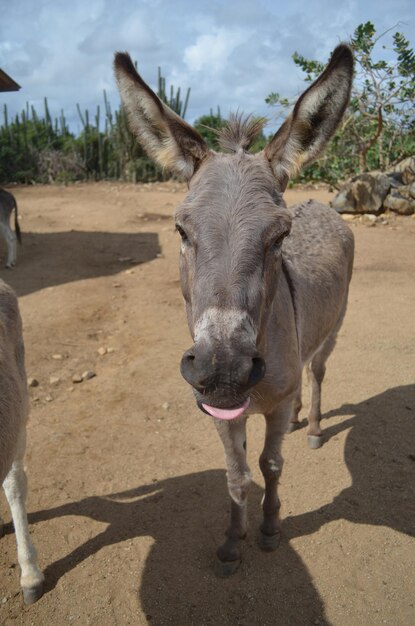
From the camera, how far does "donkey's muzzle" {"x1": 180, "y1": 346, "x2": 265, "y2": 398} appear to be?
191 centimetres

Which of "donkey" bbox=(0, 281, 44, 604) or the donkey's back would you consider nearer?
"donkey" bbox=(0, 281, 44, 604)

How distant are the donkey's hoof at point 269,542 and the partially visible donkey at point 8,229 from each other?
30.3 ft

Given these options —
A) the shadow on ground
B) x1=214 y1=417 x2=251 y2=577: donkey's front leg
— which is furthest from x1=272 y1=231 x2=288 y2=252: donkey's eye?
the shadow on ground

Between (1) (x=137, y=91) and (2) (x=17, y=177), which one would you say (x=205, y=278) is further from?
(2) (x=17, y=177)

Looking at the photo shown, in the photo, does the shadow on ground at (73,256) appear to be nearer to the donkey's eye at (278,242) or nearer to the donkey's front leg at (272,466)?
the donkey's front leg at (272,466)

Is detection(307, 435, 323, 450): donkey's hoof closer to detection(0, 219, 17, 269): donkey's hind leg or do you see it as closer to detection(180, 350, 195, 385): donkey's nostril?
detection(180, 350, 195, 385): donkey's nostril

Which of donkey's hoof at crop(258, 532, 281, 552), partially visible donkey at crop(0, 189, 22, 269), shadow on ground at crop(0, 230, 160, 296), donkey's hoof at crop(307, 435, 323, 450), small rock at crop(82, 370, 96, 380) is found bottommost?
donkey's hoof at crop(258, 532, 281, 552)

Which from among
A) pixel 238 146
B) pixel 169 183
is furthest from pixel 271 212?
pixel 169 183

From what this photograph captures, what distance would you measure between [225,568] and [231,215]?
252cm

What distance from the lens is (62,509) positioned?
3865 millimetres

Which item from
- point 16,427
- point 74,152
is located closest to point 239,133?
point 16,427

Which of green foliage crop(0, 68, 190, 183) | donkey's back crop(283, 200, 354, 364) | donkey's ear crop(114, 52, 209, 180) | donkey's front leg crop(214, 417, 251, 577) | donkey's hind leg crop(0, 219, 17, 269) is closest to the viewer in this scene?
donkey's ear crop(114, 52, 209, 180)

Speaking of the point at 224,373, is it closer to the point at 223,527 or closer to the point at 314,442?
the point at 223,527

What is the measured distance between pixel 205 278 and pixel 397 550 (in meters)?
2.70
